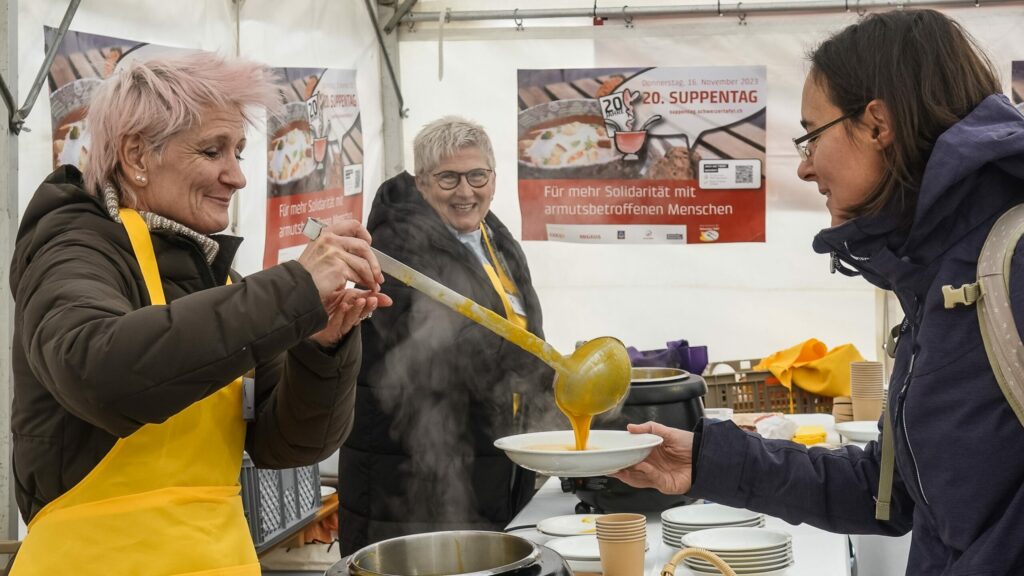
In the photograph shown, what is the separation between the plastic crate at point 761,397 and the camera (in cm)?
527

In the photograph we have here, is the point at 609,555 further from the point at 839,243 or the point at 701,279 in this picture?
the point at 701,279

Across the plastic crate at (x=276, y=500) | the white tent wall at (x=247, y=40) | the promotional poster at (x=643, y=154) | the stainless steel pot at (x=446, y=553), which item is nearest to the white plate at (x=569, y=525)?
the stainless steel pot at (x=446, y=553)

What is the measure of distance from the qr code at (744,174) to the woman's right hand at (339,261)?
172 inches

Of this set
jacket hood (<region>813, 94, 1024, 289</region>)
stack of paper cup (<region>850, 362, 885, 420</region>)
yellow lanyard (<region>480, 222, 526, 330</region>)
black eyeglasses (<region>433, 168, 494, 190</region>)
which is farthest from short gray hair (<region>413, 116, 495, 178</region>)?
jacket hood (<region>813, 94, 1024, 289</region>)

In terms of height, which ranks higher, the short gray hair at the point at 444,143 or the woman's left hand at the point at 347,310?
the short gray hair at the point at 444,143

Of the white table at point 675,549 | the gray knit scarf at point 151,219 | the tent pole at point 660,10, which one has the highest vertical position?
the tent pole at point 660,10

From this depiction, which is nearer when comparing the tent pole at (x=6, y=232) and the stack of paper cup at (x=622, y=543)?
the stack of paper cup at (x=622, y=543)

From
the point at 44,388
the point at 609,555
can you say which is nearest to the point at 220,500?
the point at 44,388

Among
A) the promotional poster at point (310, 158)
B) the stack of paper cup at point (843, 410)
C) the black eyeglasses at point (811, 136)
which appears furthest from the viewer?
the promotional poster at point (310, 158)

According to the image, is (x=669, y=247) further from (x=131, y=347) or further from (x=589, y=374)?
(x=131, y=347)

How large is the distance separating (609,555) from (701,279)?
416 centimetres

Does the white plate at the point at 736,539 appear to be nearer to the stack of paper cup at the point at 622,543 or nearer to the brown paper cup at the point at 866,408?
the stack of paper cup at the point at 622,543

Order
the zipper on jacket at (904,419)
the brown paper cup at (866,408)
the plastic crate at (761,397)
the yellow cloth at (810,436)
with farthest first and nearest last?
the plastic crate at (761,397) → the brown paper cup at (866,408) → the yellow cloth at (810,436) → the zipper on jacket at (904,419)

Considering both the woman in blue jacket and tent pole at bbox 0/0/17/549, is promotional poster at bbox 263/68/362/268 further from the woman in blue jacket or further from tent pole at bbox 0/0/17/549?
the woman in blue jacket
